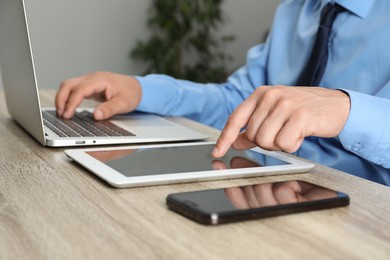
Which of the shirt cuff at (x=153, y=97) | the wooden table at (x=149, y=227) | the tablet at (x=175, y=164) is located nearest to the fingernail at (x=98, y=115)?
the shirt cuff at (x=153, y=97)

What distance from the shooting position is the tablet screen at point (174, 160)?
724 mm

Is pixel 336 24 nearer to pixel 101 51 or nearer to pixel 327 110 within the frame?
pixel 327 110

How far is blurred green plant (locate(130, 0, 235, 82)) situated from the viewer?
387cm

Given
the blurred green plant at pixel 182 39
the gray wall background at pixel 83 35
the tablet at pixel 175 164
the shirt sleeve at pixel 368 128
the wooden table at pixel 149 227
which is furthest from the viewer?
the blurred green plant at pixel 182 39

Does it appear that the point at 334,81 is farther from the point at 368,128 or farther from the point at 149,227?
the point at 149,227

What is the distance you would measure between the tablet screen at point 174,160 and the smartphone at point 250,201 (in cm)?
11

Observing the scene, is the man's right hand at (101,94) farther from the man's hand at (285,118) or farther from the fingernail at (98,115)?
the man's hand at (285,118)

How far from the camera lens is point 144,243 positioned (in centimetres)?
50

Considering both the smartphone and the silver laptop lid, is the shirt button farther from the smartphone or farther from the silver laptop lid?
the silver laptop lid

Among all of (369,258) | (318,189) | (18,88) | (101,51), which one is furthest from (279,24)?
(101,51)

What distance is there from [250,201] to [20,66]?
0.51 metres

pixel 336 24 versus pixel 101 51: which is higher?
pixel 336 24

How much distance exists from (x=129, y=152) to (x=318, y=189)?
28cm

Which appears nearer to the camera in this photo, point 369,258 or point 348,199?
point 369,258
